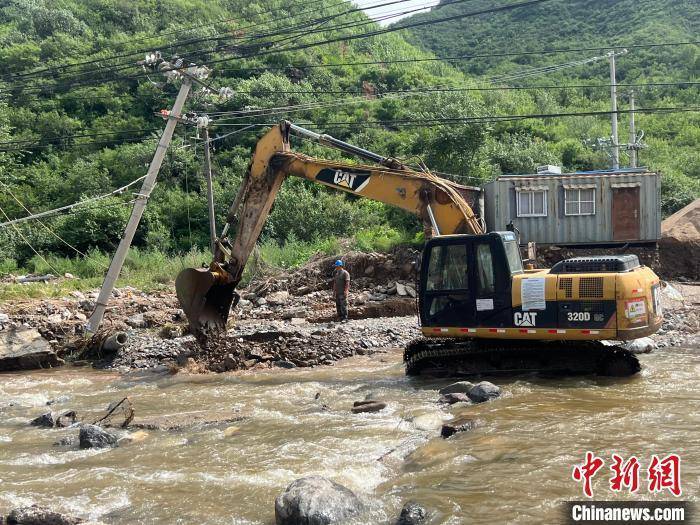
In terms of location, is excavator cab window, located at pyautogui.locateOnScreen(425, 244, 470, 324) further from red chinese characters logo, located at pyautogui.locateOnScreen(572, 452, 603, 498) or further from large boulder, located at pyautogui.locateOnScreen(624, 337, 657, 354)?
red chinese characters logo, located at pyautogui.locateOnScreen(572, 452, 603, 498)

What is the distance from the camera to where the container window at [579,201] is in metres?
20.0

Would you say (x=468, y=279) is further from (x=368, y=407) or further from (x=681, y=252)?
(x=681, y=252)

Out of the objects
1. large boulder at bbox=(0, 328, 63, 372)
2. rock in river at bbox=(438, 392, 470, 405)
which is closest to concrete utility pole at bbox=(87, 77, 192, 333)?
large boulder at bbox=(0, 328, 63, 372)

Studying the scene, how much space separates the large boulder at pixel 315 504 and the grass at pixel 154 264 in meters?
16.0

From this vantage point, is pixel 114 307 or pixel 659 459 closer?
pixel 659 459

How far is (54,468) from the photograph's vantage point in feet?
24.5

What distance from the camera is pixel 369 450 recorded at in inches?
295

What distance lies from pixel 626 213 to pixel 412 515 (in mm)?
16547

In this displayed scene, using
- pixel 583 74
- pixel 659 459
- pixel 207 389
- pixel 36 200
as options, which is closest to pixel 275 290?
pixel 207 389

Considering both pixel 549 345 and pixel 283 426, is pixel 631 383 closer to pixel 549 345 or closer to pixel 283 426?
pixel 549 345

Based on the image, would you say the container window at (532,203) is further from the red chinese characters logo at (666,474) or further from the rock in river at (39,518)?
Result: the rock in river at (39,518)

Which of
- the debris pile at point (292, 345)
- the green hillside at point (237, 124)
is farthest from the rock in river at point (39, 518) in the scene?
the green hillside at point (237, 124)

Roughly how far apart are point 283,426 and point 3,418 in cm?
450

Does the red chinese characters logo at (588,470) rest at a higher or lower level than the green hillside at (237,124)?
lower
